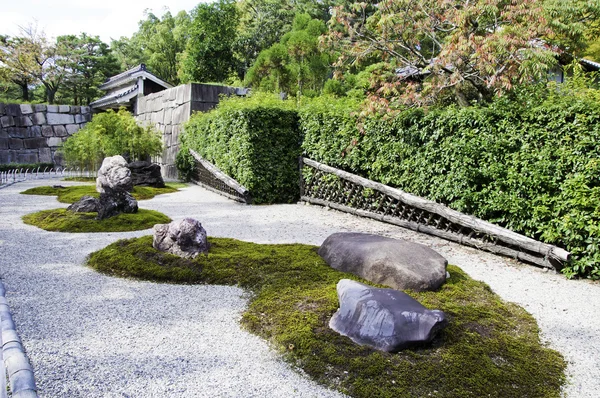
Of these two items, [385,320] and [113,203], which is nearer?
[385,320]

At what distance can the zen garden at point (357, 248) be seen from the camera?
2574 millimetres

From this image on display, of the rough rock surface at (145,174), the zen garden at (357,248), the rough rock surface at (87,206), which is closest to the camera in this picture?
the zen garden at (357,248)

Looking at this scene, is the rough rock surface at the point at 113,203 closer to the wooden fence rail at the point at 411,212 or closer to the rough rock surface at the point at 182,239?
the rough rock surface at the point at 182,239

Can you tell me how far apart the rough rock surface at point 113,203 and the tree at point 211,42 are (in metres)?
12.1

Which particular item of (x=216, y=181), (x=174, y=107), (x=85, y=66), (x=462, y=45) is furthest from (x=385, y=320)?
Answer: (x=85, y=66)

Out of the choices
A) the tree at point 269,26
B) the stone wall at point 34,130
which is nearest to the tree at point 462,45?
the tree at point 269,26

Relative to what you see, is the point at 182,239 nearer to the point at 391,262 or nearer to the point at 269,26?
the point at 391,262

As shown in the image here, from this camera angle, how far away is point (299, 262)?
14.7 ft

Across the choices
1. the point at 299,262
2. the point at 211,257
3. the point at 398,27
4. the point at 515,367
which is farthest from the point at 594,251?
the point at 398,27

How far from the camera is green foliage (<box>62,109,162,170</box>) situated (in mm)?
12312

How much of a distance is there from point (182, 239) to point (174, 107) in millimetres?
10427

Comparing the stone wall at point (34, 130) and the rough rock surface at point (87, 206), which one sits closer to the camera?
the rough rock surface at point (87, 206)

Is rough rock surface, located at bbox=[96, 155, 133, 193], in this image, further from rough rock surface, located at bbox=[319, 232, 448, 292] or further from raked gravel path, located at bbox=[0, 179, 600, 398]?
rough rock surface, located at bbox=[319, 232, 448, 292]

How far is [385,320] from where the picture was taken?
9.22ft
